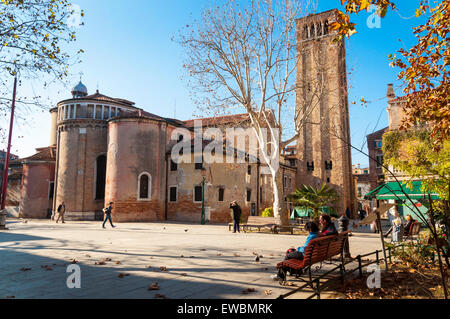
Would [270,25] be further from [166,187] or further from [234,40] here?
[166,187]

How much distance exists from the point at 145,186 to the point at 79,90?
2132cm

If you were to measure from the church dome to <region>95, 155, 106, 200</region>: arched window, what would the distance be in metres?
14.7

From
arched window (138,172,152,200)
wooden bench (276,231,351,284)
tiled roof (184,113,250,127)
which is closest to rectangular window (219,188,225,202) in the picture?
tiled roof (184,113,250,127)

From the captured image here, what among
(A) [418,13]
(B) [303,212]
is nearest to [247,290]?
(A) [418,13]

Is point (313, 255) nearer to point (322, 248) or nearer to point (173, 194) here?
point (322, 248)

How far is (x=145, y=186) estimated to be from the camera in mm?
26906

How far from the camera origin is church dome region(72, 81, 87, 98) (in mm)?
39875

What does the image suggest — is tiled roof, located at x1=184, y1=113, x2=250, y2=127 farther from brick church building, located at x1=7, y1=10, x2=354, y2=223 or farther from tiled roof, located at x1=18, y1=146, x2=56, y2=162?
tiled roof, located at x1=18, y1=146, x2=56, y2=162

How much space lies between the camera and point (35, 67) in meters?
8.91

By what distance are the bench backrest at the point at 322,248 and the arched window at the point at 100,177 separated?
27.3 m

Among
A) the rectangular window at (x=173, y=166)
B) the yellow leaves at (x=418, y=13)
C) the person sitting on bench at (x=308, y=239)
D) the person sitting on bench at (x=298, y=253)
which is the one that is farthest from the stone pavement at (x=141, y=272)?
the rectangular window at (x=173, y=166)
